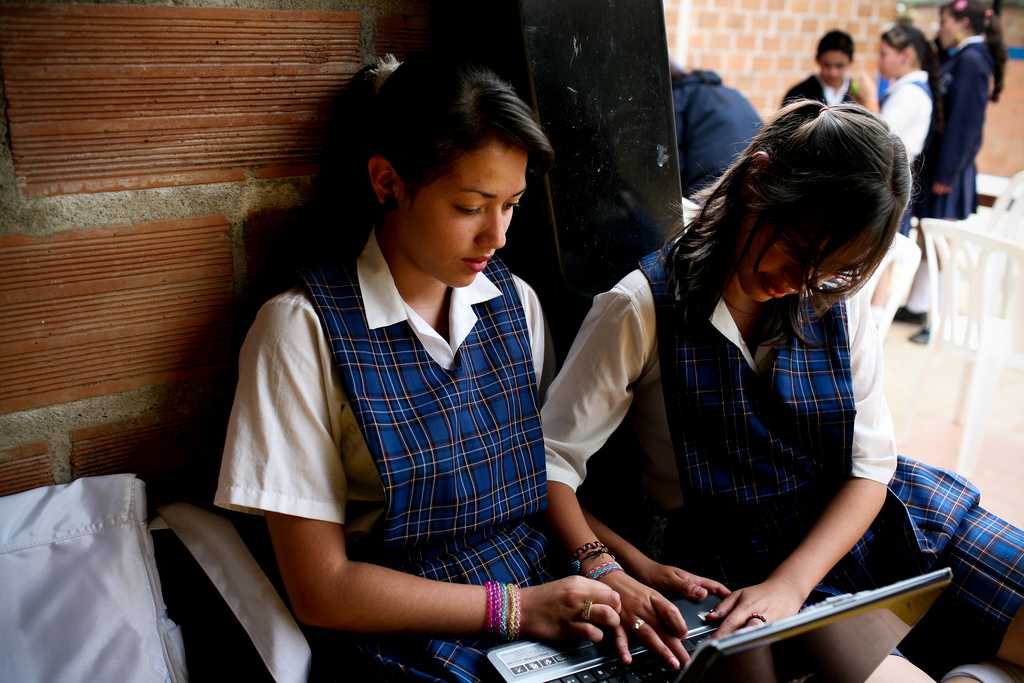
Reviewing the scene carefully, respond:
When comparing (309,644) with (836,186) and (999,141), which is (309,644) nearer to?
(836,186)

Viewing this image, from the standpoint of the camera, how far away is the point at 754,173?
1.24 m

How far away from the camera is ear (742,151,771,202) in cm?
123

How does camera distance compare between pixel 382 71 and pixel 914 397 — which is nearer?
pixel 382 71

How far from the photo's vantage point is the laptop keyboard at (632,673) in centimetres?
104

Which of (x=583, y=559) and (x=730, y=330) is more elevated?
(x=730, y=330)

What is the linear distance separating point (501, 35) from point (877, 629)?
1058mm

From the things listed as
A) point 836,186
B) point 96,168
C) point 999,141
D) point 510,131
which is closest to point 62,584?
point 96,168

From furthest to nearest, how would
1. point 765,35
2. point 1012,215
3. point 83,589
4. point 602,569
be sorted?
point 765,35 → point 1012,215 → point 602,569 → point 83,589

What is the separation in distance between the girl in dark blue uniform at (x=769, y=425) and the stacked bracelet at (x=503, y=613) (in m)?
0.16

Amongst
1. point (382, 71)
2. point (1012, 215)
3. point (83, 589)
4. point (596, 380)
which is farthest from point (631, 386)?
point (1012, 215)

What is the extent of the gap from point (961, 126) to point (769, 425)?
11.6 feet

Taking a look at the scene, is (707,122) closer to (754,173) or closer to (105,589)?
(754,173)

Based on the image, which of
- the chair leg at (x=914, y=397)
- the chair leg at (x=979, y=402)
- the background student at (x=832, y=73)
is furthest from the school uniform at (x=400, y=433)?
the background student at (x=832, y=73)

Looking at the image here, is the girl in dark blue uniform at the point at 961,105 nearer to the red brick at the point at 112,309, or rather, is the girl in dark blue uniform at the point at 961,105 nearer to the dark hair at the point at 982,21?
the dark hair at the point at 982,21
